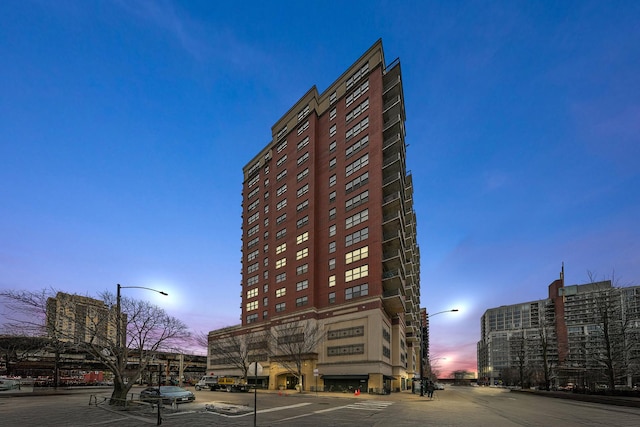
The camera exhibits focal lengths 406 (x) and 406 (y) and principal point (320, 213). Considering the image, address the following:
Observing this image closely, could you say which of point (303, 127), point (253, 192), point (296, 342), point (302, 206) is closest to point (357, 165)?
point (302, 206)

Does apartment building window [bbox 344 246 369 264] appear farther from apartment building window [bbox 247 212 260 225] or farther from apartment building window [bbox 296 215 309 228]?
apartment building window [bbox 247 212 260 225]

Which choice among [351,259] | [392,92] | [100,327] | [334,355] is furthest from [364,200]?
[100,327]

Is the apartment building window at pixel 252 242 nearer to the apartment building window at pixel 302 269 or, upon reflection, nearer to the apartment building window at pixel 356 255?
the apartment building window at pixel 302 269

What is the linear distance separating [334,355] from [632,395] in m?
36.7

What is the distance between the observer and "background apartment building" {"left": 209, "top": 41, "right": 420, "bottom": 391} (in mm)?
61219

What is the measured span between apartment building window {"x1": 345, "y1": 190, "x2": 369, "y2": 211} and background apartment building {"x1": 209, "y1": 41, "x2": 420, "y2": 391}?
0.56 ft

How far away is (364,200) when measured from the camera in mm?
64750

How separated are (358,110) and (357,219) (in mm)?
18998

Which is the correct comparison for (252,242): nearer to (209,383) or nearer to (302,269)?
(302,269)

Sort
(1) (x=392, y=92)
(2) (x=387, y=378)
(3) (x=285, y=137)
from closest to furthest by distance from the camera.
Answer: (2) (x=387, y=378) → (1) (x=392, y=92) → (3) (x=285, y=137)

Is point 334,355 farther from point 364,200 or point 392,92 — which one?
point 392,92

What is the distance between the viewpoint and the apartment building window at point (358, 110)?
67738mm

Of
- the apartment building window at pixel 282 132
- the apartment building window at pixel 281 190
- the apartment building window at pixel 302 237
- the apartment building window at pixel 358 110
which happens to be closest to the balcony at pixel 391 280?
the apartment building window at pixel 302 237

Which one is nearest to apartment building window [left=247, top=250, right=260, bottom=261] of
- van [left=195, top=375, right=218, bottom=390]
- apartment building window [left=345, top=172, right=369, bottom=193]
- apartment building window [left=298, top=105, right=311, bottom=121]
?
apartment building window [left=298, top=105, right=311, bottom=121]
